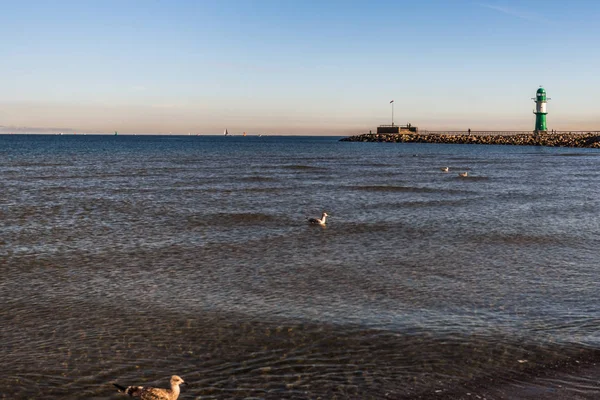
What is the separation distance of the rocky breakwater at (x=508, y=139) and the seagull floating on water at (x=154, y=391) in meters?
118

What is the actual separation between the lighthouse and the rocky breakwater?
1.90 metres

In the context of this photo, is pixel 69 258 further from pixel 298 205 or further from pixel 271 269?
pixel 298 205

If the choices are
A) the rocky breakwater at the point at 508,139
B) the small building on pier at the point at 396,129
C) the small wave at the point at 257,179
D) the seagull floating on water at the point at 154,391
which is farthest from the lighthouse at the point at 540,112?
the seagull floating on water at the point at 154,391

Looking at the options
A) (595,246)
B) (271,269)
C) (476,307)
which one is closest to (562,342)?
(476,307)

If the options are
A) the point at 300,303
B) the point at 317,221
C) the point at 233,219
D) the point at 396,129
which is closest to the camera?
the point at 300,303

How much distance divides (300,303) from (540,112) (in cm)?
14102

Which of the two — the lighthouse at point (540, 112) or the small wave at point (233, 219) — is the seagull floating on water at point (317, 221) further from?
the lighthouse at point (540, 112)

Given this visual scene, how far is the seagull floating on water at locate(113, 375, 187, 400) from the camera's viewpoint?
873 cm

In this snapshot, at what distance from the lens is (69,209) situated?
2898 cm

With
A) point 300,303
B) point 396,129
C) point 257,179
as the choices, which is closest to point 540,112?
point 396,129

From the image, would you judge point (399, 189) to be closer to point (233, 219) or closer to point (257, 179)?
point (257, 179)

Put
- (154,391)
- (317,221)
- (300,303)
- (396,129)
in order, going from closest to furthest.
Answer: (154,391) → (300,303) → (317,221) → (396,129)

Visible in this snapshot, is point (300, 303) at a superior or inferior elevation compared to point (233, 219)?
inferior

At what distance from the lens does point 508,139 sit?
146m
